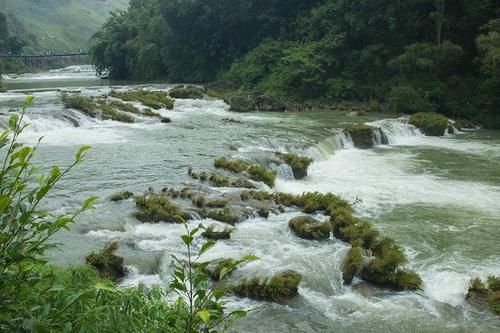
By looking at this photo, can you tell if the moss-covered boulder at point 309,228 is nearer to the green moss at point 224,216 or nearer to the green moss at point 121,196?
the green moss at point 224,216

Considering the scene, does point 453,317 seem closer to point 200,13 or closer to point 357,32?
point 357,32

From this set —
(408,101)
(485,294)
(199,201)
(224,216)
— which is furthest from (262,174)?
(408,101)

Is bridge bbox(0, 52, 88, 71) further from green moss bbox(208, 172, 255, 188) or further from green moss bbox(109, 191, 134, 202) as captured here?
green moss bbox(109, 191, 134, 202)

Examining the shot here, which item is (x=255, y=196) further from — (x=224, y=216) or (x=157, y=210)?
(x=157, y=210)

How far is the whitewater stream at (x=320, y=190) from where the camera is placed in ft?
26.7

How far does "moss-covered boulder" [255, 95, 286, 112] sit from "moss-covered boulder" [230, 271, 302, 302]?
24.9 metres

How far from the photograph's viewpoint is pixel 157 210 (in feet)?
38.5

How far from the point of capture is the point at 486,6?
3105 cm

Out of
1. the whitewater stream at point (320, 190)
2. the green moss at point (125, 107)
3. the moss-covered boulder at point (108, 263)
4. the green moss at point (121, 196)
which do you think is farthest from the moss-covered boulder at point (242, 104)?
the moss-covered boulder at point (108, 263)

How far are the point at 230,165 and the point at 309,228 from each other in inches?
227

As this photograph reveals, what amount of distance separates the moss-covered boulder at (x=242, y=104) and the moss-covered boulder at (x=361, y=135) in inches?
391

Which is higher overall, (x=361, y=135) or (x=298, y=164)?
(x=361, y=135)

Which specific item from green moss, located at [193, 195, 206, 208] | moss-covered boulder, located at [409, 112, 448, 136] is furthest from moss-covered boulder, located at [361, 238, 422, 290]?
moss-covered boulder, located at [409, 112, 448, 136]

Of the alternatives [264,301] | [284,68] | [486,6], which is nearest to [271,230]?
[264,301]
